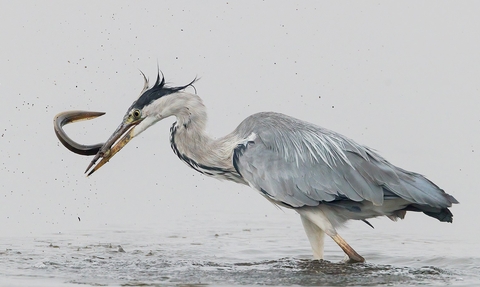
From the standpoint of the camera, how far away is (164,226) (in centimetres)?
1206

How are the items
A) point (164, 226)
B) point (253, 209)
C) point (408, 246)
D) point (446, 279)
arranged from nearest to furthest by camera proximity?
point (446, 279), point (408, 246), point (164, 226), point (253, 209)

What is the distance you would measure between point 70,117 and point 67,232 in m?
2.07

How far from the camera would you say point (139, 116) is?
981cm

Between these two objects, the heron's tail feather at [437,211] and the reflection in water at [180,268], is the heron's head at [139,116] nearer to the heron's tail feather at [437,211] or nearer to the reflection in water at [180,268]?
the reflection in water at [180,268]

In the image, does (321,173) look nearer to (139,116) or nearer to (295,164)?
(295,164)

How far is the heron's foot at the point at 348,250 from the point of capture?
30.8 feet

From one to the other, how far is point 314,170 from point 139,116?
1.76 metres

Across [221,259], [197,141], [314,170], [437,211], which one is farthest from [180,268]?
[437,211]

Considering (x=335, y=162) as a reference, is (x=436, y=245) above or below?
below

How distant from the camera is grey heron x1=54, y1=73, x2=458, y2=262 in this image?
9344 mm

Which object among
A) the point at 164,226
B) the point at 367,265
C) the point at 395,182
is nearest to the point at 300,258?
the point at 367,265

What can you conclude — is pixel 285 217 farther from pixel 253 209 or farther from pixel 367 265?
pixel 367 265

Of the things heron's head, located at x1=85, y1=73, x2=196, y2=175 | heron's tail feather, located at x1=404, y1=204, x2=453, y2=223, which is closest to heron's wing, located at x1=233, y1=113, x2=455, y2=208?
heron's tail feather, located at x1=404, y1=204, x2=453, y2=223

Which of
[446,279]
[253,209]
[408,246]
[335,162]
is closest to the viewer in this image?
[446,279]
